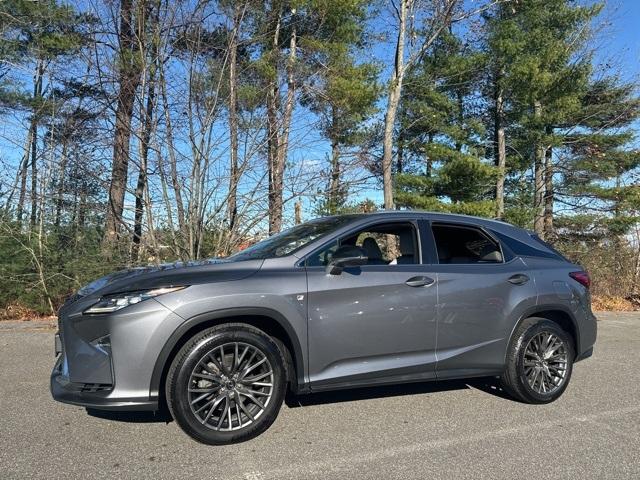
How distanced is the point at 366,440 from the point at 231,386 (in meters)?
1.11

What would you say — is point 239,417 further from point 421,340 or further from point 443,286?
point 443,286

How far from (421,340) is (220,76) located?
7.55 meters

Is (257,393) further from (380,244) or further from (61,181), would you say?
(61,181)

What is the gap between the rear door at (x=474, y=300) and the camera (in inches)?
184

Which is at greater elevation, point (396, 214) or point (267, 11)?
point (267, 11)

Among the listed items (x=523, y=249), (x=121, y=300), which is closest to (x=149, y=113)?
(x=121, y=300)

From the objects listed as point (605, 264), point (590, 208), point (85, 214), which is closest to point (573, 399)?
point (85, 214)

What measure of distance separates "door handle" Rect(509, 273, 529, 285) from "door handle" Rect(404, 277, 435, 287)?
0.89 metres

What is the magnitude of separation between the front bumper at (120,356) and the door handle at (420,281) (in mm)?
1914

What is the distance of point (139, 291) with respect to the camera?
3.83 m

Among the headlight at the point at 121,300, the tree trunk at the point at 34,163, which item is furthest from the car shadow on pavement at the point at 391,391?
the tree trunk at the point at 34,163

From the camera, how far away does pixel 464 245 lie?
533 cm

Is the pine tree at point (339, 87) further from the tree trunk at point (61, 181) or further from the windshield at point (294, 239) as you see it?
the windshield at point (294, 239)

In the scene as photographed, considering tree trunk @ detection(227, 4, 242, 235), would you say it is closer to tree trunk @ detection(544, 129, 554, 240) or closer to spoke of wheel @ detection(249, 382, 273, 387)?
spoke of wheel @ detection(249, 382, 273, 387)
